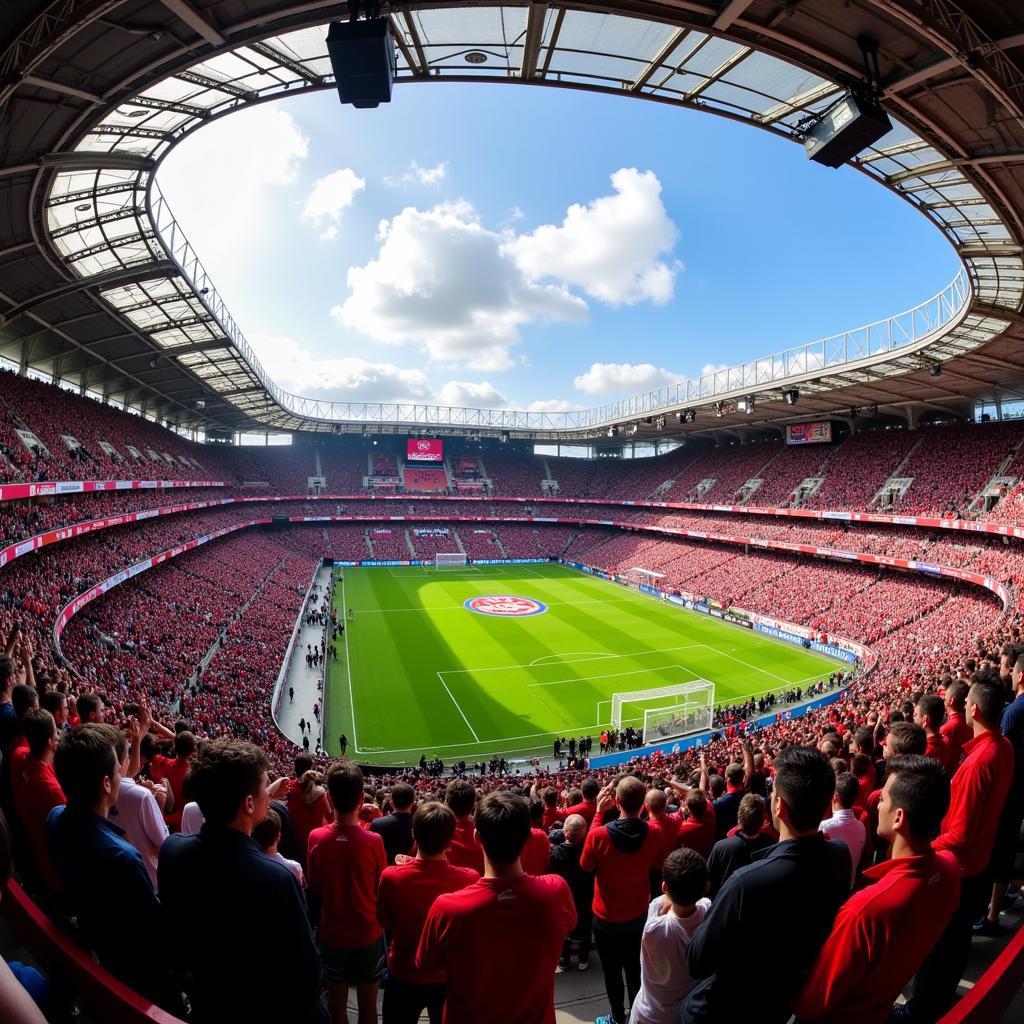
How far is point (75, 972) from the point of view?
2.91 m

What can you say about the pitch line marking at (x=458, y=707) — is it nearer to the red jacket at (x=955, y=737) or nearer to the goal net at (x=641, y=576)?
the red jacket at (x=955, y=737)

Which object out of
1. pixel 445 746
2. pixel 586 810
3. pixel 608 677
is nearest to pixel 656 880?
pixel 586 810

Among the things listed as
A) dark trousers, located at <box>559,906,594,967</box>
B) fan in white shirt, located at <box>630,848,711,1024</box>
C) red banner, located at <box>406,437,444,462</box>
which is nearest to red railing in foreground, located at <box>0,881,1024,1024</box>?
fan in white shirt, located at <box>630,848,711,1024</box>

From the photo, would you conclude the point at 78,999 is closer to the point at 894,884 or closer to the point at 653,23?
the point at 894,884

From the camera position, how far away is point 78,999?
3072mm

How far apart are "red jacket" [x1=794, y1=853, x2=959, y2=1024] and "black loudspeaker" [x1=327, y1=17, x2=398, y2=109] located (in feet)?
29.5

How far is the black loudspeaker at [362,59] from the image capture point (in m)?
7.36

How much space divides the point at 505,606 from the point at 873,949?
42.5 meters

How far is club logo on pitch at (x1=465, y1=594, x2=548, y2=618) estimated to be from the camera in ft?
140

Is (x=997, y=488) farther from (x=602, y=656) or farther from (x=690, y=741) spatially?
(x=690, y=741)

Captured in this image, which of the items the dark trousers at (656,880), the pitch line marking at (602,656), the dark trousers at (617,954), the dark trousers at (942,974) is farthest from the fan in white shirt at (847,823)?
the pitch line marking at (602,656)

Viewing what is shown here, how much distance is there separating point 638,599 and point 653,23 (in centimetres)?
4175

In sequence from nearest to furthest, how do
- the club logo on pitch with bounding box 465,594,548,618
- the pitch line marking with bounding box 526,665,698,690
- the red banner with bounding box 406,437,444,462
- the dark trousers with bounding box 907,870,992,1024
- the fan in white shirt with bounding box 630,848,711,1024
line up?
the fan in white shirt with bounding box 630,848,711,1024 < the dark trousers with bounding box 907,870,992,1024 < the pitch line marking with bounding box 526,665,698,690 < the club logo on pitch with bounding box 465,594,548,618 < the red banner with bounding box 406,437,444,462

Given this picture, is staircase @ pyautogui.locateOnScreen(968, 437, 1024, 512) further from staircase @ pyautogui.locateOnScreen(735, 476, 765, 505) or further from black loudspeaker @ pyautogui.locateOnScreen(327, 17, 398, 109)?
black loudspeaker @ pyautogui.locateOnScreen(327, 17, 398, 109)
